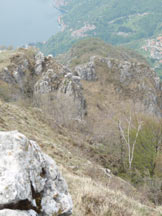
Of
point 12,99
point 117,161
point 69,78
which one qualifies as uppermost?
point 69,78

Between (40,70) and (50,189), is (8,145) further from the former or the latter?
(40,70)

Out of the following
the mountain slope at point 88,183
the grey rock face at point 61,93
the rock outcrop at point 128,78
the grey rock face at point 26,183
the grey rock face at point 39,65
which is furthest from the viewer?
the rock outcrop at point 128,78

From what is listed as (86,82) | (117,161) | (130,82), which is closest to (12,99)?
(117,161)

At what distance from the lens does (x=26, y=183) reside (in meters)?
3.25

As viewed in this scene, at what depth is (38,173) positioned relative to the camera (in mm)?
3824

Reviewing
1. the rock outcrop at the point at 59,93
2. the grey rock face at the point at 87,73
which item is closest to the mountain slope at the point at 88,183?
the rock outcrop at the point at 59,93

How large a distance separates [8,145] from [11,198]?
108 cm

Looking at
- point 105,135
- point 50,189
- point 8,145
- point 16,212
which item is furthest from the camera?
point 105,135

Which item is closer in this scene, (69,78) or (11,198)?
(11,198)

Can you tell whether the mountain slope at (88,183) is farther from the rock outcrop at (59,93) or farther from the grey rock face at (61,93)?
the grey rock face at (61,93)

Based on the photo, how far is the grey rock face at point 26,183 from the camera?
2.94 meters

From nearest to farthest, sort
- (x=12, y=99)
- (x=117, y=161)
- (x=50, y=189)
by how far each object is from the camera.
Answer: (x=50, y=189)
(x=117, y=161)
(x=12, y=99)

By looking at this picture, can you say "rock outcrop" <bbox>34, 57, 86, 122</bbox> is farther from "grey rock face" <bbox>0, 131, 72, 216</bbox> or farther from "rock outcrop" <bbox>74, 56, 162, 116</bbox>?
"grey rock face" <bbox>0, 131, 72, 216</bbox>

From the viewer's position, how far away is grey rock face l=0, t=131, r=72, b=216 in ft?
9.64
